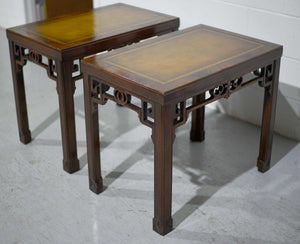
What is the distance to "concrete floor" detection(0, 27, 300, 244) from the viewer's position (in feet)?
6.75

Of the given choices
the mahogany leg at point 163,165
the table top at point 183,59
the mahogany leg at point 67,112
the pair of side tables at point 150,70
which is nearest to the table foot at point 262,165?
the pair of side tables at point 150,70

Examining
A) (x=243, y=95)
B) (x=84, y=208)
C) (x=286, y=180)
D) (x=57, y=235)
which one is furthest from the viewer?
(x=243, y=95)

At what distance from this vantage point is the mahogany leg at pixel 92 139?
7.04 feet

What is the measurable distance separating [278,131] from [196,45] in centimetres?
89

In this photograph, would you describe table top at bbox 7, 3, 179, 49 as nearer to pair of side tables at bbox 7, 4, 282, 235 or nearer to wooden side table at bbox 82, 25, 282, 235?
pair of side tables at bbox 7, 4, 282, 235

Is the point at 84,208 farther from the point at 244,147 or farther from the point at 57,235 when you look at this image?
the point at 244,147

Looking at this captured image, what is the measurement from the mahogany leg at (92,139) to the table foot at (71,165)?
0.19m

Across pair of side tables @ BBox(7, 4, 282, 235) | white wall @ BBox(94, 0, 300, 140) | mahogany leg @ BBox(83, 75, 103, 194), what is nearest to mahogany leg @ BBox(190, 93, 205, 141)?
pair of side tables @ BBox(7, 4, 282, 235)

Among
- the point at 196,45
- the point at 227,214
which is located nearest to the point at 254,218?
the point at 227,214

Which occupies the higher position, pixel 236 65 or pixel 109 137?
pixel 236 65

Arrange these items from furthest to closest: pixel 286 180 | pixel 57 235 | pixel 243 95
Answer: pixel 243 95
pixel 286 180
pixel 57 235

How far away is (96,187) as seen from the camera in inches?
90.7

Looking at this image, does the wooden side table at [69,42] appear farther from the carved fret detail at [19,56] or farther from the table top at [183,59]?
the table top at [183,59]

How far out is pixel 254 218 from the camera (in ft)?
7.00
